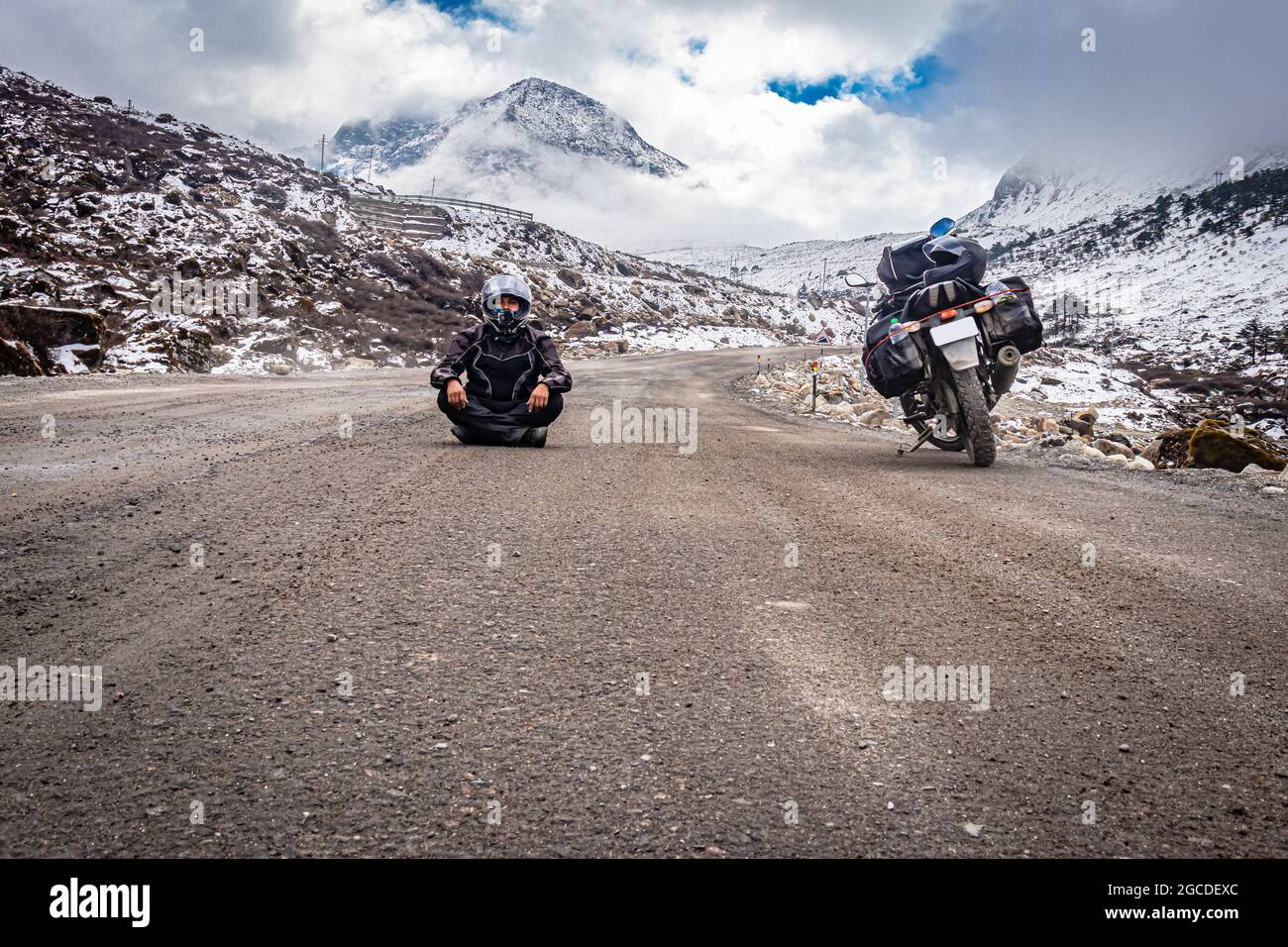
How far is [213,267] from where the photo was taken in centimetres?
3114

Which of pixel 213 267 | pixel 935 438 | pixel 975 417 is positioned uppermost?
pixel 213 267

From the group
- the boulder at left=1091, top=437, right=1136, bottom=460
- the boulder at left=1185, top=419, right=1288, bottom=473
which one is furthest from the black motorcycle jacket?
the boulder at left=1091, top=437, right=1136, bottom=460

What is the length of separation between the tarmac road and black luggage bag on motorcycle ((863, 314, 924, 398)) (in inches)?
114

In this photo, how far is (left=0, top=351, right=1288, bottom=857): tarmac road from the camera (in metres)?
1.90

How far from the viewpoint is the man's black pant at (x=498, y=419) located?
845cm

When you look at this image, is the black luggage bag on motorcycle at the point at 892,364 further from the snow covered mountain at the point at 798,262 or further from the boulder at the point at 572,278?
the snow covered mountain at the point at 798,262

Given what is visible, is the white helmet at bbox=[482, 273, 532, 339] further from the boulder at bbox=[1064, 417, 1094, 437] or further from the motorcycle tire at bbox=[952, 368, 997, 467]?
the boulder at bbox=[1064, 417, 1094, 437]

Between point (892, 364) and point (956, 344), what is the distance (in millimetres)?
691

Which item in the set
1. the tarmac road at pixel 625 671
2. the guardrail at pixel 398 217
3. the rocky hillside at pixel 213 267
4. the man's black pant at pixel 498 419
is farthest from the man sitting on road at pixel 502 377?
the guardrail at pixel 398 217

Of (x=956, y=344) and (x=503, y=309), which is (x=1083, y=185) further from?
(x=503, y=309)

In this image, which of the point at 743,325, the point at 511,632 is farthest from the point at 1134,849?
the point at 743,325

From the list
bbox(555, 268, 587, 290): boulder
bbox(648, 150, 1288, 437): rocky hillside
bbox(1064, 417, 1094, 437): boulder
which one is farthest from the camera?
bbox(555, 268, 587, 290): boulder

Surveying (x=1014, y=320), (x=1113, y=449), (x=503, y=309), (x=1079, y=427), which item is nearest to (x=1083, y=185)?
(x=1079, y=427)

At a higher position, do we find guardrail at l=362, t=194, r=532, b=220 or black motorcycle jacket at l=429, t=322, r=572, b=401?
guardrail at l=362, t=194, r=532, b=220
